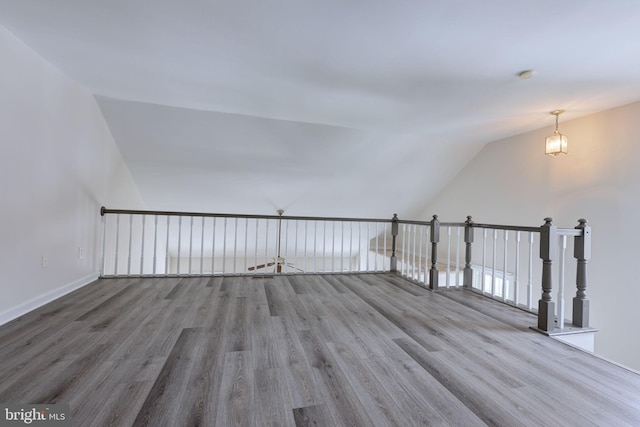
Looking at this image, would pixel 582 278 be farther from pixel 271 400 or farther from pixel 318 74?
pixel 318 74

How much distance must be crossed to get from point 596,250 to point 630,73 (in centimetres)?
215

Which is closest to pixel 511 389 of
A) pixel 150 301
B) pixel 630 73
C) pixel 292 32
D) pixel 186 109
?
pixel 292 32

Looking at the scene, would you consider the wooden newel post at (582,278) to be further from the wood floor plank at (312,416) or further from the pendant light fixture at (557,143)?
the wood floor plank at (312,416)

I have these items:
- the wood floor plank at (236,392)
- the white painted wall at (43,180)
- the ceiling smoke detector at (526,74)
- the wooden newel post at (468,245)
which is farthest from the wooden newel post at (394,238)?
the white painted wall at (43,180)

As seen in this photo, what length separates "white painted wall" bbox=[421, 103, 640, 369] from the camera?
313cm

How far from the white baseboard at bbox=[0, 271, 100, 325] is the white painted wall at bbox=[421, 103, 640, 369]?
6123 millimetres

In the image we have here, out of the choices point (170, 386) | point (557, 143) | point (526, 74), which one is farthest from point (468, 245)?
point (170, 386)

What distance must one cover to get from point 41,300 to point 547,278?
4657 millimetres

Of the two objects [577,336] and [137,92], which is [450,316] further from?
[137,92]

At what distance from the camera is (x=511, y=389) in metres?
1.55

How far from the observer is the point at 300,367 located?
1.70m

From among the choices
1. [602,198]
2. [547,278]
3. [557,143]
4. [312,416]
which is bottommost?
[312,416]

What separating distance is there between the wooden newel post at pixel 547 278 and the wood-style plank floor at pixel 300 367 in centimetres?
15

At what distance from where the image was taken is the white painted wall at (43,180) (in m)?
2.17
